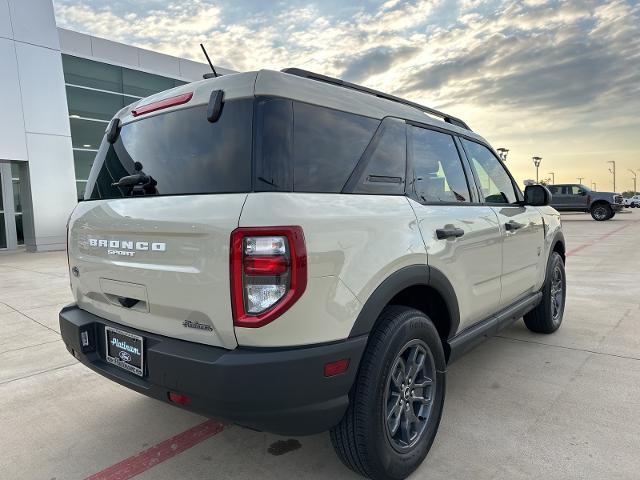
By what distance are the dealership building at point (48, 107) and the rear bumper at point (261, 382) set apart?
14.8 metres

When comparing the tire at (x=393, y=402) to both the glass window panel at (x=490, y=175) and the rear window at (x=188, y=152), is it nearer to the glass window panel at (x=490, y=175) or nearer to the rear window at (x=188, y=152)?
the rear window at (x=188, y=152)

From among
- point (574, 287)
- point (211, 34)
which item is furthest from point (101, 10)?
point (574, 287)

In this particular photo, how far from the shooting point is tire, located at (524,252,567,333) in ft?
14.3

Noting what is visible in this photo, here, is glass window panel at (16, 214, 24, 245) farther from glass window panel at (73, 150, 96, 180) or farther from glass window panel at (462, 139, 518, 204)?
glass window panel at (462, 139, 518, 204)

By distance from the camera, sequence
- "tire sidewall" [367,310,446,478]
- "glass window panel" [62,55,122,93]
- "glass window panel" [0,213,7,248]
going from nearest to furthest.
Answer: "tire sidewall" [367,310,446,478] < "glass window panel" [0,213,7,248] < "glass window panel" [62,55,122,93]

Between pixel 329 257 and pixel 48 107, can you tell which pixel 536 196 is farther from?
pixel 48 107

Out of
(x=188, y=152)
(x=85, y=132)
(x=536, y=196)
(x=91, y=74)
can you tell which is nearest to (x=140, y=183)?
(x=188, y=152)

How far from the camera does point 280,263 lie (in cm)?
179

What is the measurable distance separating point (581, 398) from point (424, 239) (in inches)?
68.8

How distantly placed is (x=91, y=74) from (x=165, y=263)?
17.6 metres

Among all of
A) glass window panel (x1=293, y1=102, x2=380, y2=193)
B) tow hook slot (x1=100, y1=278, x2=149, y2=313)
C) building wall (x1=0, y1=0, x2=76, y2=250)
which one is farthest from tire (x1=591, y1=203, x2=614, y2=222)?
tow hook slot (x1=100, y1=278, x2=149, y2=313)

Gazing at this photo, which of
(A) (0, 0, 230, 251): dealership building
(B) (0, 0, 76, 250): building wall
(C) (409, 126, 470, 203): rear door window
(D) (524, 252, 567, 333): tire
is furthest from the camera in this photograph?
(A) (0, 0, 230, 251): dealership building

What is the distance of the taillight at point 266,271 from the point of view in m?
1.79

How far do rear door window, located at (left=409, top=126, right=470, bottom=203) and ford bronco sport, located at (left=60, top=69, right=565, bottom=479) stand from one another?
0.02m
